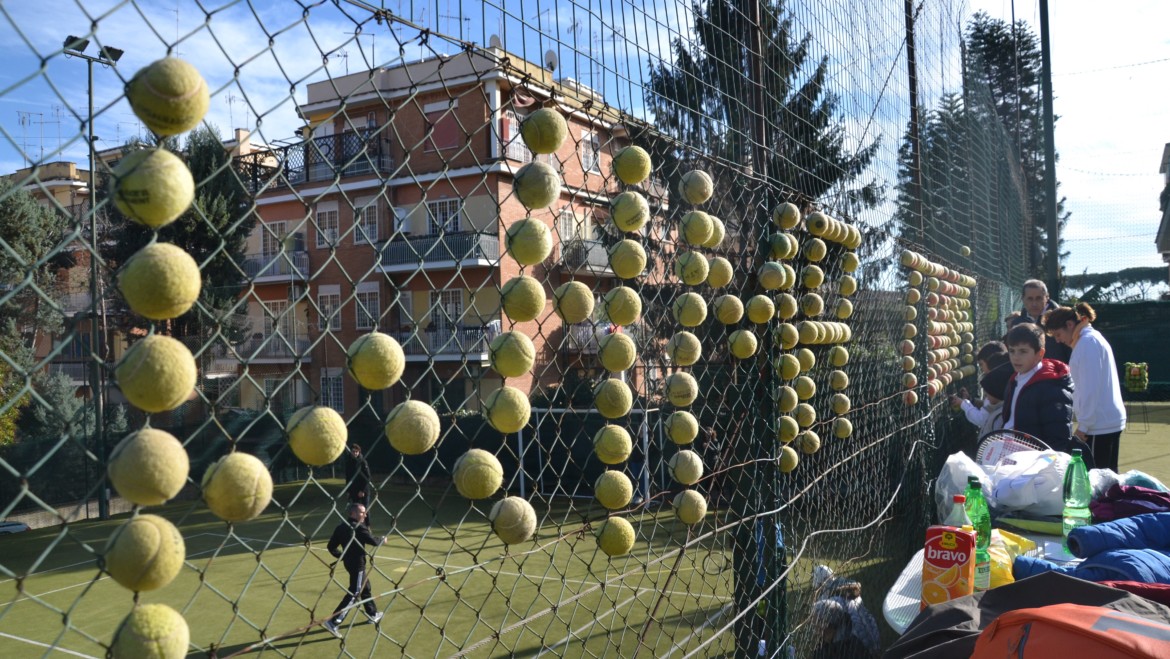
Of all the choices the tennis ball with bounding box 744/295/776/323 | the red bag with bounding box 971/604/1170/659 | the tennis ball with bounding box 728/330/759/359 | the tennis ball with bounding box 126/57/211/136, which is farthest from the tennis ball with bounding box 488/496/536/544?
the tennis ball with bounding box 744/295/776/323

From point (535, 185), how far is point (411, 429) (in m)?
0.57

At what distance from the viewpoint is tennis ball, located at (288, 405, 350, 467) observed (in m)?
1.16

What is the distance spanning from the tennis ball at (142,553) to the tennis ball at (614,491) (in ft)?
3.57

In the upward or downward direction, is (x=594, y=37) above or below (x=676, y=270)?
above

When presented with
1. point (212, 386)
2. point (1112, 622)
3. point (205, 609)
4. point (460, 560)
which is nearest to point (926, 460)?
point (1112, 622)

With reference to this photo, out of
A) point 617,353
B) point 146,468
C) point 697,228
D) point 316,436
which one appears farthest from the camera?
point 697,228

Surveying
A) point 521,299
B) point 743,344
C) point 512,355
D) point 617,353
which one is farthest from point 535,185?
point 743,344

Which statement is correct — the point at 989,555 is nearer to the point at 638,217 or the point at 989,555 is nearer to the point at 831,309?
the point at 831,309

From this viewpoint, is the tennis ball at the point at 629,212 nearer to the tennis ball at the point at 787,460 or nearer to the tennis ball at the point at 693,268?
the tennis ball at the point at 693,268

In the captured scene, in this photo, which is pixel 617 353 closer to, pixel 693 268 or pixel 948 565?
pixel 693 268

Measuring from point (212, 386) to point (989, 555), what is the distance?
16.0 meters

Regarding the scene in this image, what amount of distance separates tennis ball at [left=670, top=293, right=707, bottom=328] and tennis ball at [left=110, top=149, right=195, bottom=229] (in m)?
1.49

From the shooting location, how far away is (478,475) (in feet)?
4.91

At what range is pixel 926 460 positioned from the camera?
6.26 meters
